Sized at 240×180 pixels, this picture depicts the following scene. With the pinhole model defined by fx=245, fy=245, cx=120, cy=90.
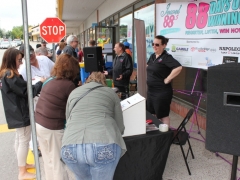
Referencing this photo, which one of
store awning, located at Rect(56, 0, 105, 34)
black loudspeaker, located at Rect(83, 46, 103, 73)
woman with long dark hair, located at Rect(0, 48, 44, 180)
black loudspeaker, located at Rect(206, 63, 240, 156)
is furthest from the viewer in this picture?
store awning, located at Rect(56, 0, 105, 34)

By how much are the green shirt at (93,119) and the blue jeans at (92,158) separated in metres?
0.04

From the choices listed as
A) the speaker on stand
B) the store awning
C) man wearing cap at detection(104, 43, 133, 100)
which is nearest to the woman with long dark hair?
the speaker on stand

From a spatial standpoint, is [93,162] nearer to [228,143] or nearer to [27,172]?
[228,143]

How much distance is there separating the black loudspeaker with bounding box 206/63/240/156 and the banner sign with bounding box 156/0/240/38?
1834 mm

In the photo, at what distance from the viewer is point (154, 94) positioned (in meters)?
3.38

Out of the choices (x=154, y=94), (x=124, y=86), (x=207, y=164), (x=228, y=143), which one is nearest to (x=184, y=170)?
(x=207, y=164)

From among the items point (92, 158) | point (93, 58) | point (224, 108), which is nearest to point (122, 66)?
point (93, 58)

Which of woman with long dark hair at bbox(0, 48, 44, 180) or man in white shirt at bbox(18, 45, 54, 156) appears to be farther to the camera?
man in white shirt at bbox(18, 45, 54, 156)

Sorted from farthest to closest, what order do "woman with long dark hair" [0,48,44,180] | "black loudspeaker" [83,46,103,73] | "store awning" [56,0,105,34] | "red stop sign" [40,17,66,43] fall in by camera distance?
1. "store awning" [56,0,105,34]
2. "red stop sign" [40,17,66,43]
3. "black loudspeaker" [83,46,103,73]
4. "woman with long dark hair" [0,48,44,180]

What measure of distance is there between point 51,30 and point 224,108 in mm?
6166

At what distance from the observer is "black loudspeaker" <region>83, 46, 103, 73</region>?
6.21 meters

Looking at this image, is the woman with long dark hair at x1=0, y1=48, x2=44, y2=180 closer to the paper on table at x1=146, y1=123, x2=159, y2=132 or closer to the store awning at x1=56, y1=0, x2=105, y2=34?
the paper on table at x1=146, y1=123, x2=159, y2=132

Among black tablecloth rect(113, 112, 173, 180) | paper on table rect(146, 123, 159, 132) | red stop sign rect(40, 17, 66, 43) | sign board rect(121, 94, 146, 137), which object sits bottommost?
black tablecloth rect(113, 112, 173, 180)

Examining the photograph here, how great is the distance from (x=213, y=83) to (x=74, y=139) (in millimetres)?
1027
